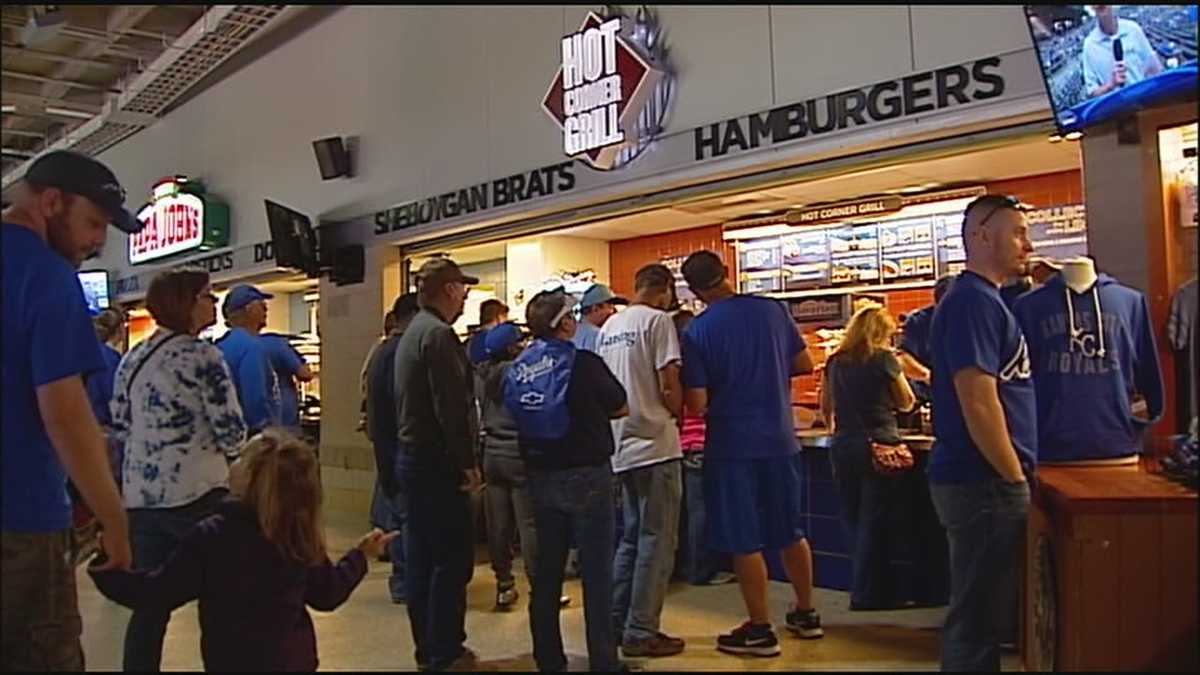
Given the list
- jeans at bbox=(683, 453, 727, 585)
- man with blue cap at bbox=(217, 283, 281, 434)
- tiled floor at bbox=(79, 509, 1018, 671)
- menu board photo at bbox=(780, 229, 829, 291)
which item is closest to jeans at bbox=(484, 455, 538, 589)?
tiled floor at bbox=(79, 509, 1018, 671)

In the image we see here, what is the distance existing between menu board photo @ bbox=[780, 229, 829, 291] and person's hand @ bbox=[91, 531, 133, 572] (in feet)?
17.4

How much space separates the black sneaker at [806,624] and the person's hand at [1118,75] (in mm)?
2232

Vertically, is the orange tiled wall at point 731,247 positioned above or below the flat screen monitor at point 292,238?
below

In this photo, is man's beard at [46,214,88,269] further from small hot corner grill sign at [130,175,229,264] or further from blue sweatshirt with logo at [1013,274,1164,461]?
small hot corner grill sign at [130,175,229,264]

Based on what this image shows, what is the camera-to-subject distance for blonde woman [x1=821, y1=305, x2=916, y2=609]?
15.1 ft

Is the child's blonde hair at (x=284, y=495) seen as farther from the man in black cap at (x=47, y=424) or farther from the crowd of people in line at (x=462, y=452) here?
the man in black cap at (x=47, y=424)

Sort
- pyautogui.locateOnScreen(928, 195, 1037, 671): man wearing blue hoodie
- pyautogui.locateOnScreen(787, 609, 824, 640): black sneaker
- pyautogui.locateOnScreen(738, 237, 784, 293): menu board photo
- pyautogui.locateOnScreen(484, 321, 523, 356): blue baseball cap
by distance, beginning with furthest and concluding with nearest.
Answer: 1. pyautogui.locateOnScreen(738, 237, 784, 293): menu board photo
2. pyautogui.locateOnScreen(484, 321, 523, 356): blue baseball cap
3. pyautogui.locateOnScreen(787, 609, 824, 640): black sneaker
4. pyautogui.locateOnScreen(928, 195, 1037, 671): man wearing blue hoodie

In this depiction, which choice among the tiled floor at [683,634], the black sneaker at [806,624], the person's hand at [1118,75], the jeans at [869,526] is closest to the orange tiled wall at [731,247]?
the person's hand at [1118,75]

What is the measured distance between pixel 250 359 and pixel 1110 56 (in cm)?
350

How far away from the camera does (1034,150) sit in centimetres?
507

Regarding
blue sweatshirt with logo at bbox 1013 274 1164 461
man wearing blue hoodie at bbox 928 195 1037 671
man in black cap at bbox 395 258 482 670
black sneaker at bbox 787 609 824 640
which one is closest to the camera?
man wearing blue hoodie at bbox 928 195 1037 671

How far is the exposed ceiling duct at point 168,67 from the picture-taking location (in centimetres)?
233

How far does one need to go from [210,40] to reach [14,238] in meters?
1.15

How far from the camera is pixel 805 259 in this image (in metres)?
6.83
